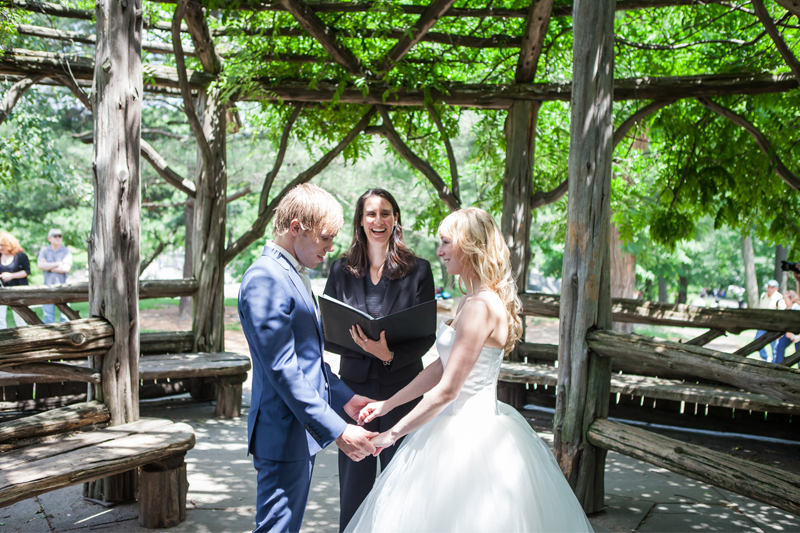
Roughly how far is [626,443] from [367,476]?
171cm

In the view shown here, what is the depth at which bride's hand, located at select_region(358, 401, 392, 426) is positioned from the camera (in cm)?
284

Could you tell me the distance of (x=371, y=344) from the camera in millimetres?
3070

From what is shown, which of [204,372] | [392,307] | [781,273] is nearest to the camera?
[392,307]

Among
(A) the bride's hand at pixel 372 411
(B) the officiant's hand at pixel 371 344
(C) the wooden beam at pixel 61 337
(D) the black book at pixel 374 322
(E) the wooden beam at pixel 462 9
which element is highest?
(E) the wooden beam at pixel 462 9

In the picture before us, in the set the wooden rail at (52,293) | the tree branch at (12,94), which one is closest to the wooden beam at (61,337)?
the wooden rail at (52,293)

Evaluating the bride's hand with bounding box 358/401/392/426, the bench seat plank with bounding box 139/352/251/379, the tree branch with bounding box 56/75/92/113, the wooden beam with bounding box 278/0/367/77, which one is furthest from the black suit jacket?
the tree branch with bounding box 56/75/92/113

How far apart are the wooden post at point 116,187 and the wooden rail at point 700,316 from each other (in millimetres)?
4058

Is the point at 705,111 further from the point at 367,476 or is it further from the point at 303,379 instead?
the point at 303,379

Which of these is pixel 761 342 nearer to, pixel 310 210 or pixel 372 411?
pixel 372 411

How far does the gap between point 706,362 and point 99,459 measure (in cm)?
340

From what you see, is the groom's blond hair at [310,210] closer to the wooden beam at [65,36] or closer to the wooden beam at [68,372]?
the wooden beam at [68,372]

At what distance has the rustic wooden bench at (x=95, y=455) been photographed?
10.00 ft

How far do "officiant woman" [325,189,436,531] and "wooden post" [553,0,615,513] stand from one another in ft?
4.06

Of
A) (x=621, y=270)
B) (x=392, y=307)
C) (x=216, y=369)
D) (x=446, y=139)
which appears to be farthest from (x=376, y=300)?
(x=621, y=270)
